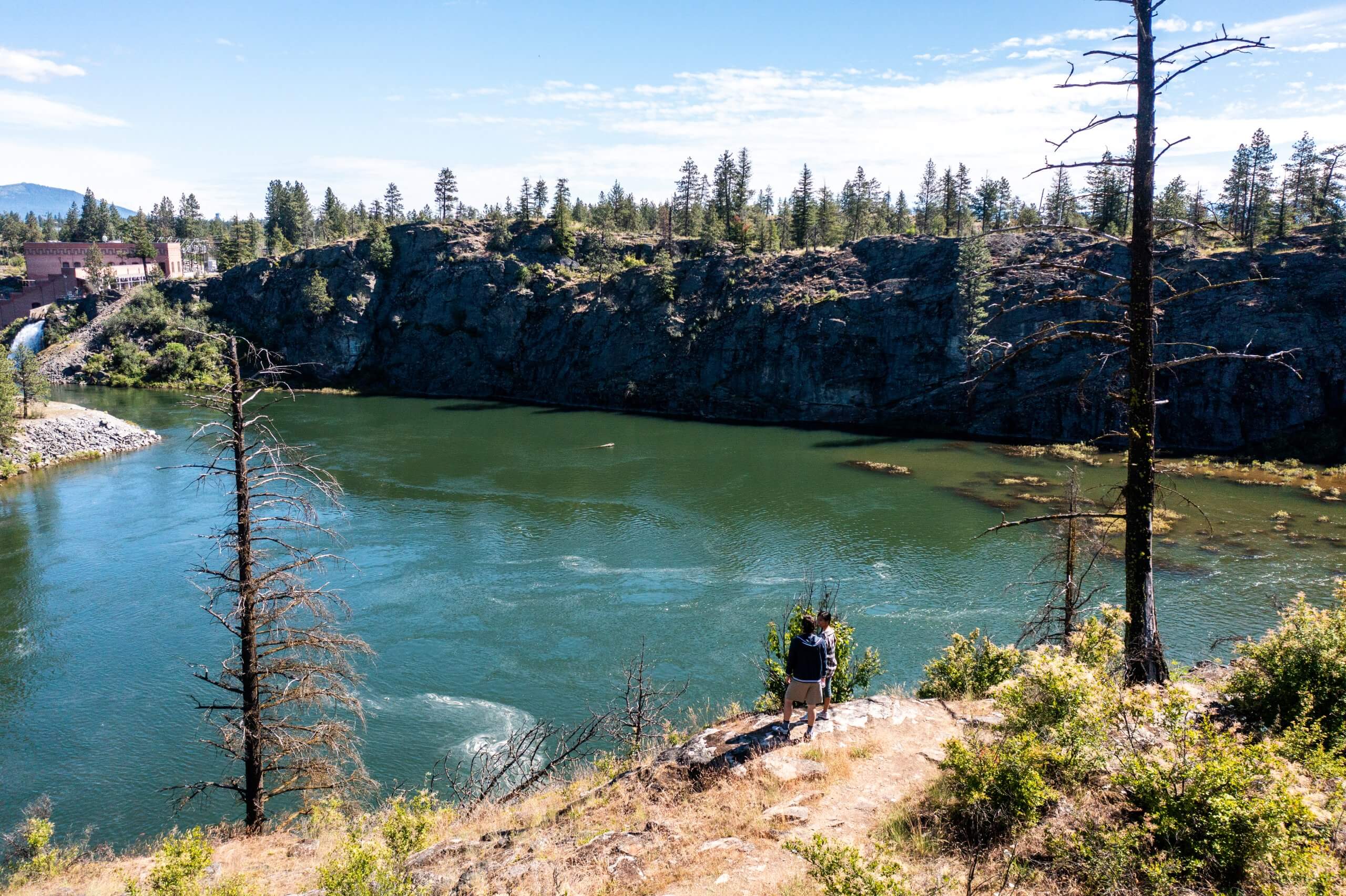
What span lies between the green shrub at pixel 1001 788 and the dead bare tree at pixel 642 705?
32.9 feet

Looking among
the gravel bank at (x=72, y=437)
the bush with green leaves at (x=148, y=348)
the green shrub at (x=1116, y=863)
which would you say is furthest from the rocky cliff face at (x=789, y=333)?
the green shrub at (x=1116, y=863)

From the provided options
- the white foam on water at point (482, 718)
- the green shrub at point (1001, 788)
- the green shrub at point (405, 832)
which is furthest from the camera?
the white foam on water at point (482, 718)

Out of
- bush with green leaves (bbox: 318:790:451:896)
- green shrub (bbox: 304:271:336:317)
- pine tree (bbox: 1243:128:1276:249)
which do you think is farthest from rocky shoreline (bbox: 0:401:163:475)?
pine tree (bbox: 1243:128:1276:249)

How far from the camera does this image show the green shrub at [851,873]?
22.4 ft

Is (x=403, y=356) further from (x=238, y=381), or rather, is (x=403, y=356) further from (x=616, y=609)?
(x=238, y=381)

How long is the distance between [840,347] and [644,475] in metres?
33.3

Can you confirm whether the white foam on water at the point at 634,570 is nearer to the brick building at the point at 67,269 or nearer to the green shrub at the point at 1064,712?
the green shrub at the point at 1064,712

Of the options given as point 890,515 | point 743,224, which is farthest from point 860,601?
point 743,224

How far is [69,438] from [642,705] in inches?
2614

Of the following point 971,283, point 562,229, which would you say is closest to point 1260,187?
point 971,283

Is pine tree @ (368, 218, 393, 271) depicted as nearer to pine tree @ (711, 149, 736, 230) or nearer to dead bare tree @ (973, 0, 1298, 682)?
pine tree @ (711, 149, 736, 230)

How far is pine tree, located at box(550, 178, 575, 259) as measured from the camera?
10575 cm

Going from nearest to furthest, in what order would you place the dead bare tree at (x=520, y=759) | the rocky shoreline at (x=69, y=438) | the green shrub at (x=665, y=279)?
the dead bare tree at (x=520, y=759) < the rocky shoreline at (x=69, y=438) < the green shrub at (x=665, y=279)

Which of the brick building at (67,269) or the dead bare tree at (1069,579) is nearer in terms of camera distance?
the dead bare tree at (1069,579)
